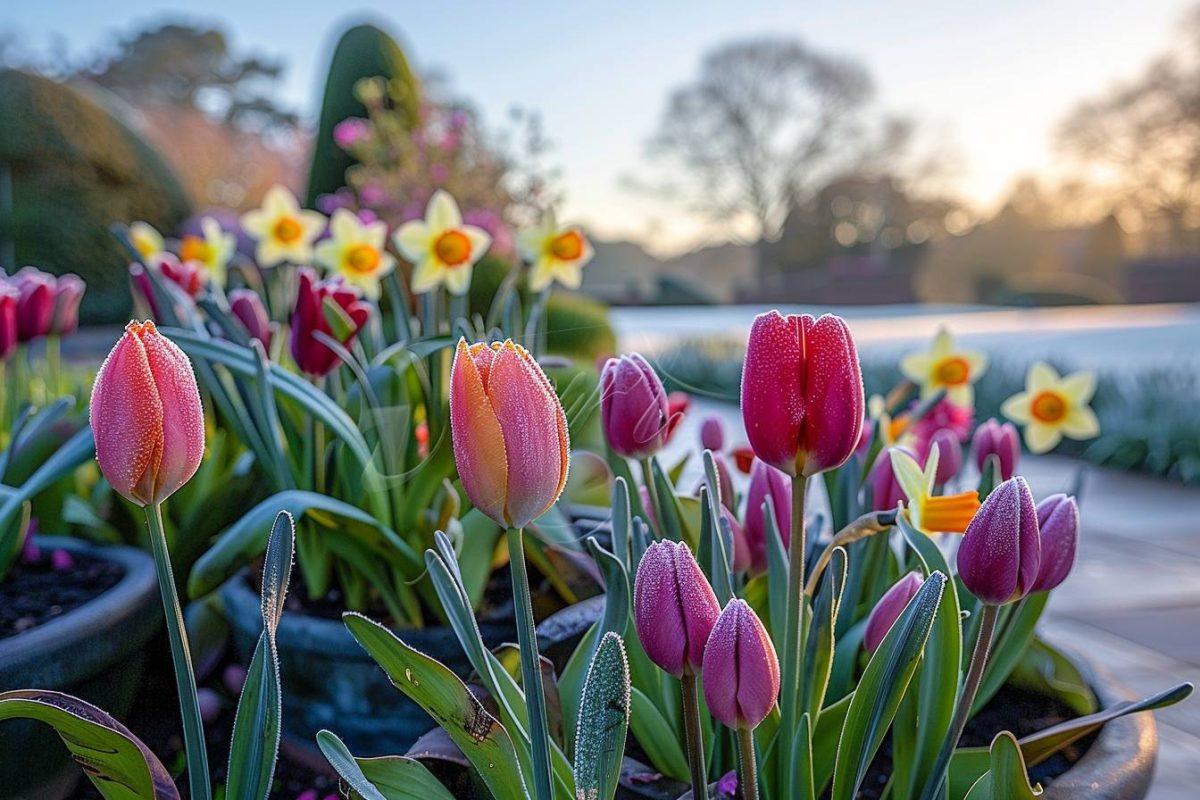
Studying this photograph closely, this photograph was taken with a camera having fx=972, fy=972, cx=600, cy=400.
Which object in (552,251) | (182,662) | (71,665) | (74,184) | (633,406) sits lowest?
(71,665)

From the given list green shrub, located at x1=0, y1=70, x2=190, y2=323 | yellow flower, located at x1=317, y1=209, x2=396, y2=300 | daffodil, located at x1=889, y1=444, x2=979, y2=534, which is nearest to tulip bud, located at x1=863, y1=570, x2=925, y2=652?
daffodil, located at x1=889, y1=444, x2=979, y2=534

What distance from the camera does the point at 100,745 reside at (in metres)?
0.53

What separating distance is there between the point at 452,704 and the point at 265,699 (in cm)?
10

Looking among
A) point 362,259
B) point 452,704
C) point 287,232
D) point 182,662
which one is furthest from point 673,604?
point 287,232

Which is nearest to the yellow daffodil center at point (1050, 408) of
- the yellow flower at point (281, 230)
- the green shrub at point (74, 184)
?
the yellow flower at point (281, 230)

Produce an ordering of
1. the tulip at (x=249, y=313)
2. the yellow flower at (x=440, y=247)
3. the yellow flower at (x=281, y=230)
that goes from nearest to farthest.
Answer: the tulip at (x=249, y=313) → the yellow flower at (x=440, y=247) → the yellow flower at (x=281, y=230)

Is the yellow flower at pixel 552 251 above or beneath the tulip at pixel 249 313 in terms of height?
above

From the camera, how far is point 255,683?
0.53m

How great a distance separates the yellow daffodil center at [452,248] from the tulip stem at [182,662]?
86 cm

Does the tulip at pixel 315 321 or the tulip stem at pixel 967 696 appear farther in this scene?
the tulip at pixel 315 321

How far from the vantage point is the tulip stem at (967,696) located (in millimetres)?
533

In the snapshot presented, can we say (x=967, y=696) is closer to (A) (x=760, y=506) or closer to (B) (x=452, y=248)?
(A) (x=760, y=506)

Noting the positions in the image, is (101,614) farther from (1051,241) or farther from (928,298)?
(1051,241)

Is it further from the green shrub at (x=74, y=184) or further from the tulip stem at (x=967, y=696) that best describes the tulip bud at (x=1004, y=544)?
the green shrub at (x=74, y=184)
